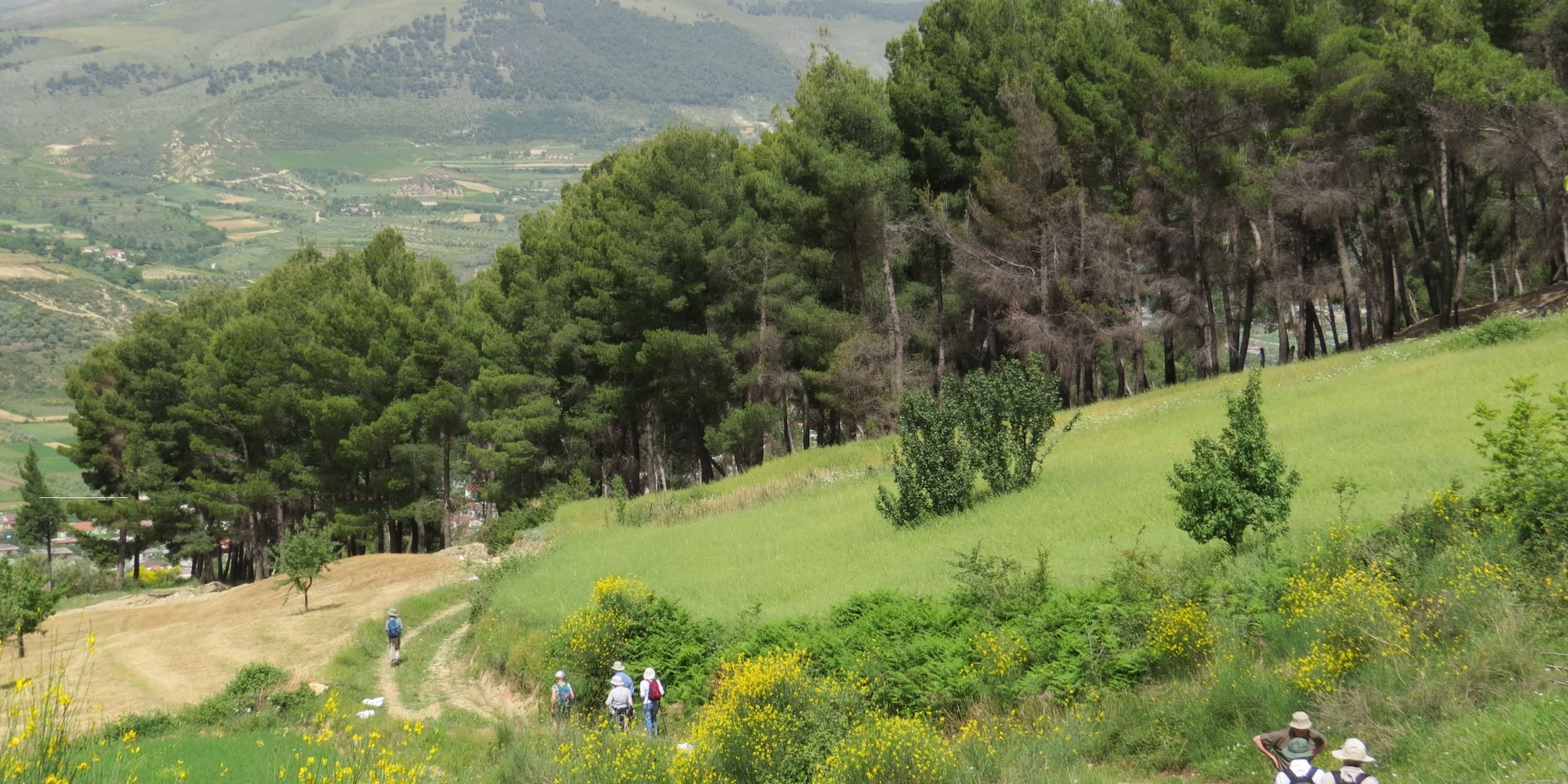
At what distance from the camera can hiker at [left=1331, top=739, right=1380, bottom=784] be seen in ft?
27.2

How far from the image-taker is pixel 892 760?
11141mm

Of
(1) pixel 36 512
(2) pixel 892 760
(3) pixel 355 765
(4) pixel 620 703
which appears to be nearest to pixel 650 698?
(4) pixel 620 703

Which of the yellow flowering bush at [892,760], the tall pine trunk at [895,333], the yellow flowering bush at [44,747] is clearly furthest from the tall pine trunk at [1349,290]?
the yellow flowering bush at [44,747]

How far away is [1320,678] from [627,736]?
7.85 m

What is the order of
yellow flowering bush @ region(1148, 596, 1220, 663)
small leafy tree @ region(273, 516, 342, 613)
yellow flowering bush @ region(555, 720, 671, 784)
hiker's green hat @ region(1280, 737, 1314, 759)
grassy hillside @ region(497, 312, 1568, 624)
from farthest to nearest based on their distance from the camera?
small leafy tree @ region(273, 516, 342, 613), grassy hillside @ region(497, 312, 1568, 624), yellow flowering bush @ region(1148, 596, 1220, 663), yellow flowering bush @ region(555, 720, 671, 784), hiker's green hat @ region(1280, 737, 1314, 759)

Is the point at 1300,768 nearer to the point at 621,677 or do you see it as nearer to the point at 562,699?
the point at 621,677

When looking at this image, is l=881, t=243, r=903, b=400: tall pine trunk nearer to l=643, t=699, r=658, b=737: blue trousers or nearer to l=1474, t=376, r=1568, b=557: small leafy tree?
l=643, t=699, r=658, b=737: blue trousers

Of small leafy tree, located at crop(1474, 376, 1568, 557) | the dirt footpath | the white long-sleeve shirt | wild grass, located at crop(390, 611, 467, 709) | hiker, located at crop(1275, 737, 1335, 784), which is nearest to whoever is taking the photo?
hiker, located at crop(1275, 737, 1335, 784)

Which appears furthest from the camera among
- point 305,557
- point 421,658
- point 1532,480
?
point 305,557

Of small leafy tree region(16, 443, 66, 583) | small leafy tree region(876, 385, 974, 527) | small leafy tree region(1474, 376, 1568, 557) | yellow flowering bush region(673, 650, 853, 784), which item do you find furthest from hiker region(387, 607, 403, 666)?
small leafy tree region(16, 443, 66, 583)

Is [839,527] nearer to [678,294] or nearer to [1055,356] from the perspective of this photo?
[1055,356]

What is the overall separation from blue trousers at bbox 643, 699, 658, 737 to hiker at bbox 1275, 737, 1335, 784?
32.3 feet

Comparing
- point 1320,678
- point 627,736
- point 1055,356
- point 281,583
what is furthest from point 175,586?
point 1320,678

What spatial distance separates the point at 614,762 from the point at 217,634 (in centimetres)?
2612
